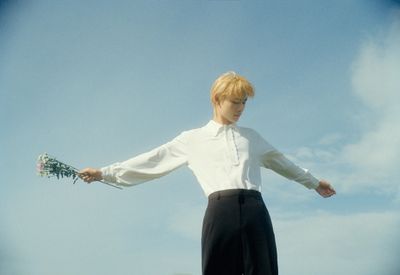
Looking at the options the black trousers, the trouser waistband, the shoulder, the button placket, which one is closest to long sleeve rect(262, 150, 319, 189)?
the shoulder

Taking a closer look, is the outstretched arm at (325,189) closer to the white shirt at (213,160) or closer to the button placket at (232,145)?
the white shirt at (213,160)

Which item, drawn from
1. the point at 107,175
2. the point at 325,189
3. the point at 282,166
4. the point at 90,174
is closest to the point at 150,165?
the point at 107,175

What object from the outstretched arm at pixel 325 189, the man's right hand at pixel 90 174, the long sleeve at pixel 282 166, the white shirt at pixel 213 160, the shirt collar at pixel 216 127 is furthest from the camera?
the outstretched arm at pixel 325 189

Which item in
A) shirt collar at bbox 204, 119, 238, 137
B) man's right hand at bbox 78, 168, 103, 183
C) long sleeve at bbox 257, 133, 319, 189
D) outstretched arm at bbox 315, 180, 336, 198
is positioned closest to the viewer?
man's right hand at bbox 78, 168, 103, 183

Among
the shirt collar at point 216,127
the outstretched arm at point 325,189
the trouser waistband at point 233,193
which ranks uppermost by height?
the shirt collar at point 216,127

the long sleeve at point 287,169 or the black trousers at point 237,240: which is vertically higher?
the long sleeve at point 287,169

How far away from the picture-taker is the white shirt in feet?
11.1

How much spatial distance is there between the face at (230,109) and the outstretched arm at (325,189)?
3.08 feet

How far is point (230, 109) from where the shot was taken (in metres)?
3.51

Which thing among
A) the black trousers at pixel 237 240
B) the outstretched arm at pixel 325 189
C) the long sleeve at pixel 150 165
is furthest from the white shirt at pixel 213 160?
the outstretched arm at pixel 325 189

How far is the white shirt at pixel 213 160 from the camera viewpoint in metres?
3.39

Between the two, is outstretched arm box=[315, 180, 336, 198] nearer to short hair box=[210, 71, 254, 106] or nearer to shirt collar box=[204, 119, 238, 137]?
shirt collar box=[204, 119, 238, 137]

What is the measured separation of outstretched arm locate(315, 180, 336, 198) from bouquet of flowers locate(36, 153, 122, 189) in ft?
6.27

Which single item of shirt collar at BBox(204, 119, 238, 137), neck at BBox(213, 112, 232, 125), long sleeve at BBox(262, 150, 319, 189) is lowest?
long sleeve at BBox(262, 150, 319, 189)
